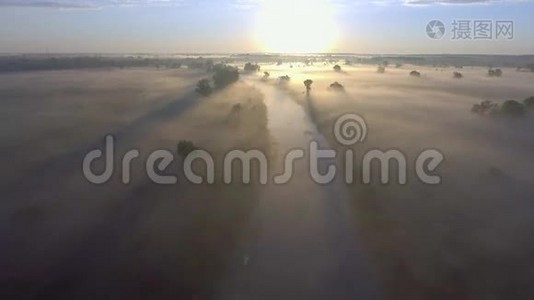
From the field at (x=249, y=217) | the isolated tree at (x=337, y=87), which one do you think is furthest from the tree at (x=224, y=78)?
the field at (x=249, y=217)

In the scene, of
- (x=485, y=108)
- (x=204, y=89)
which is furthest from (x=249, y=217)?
(x=204, y=89)

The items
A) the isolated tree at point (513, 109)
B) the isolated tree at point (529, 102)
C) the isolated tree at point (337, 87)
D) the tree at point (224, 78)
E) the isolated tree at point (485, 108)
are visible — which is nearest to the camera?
the isolated tree at point (513, 109)

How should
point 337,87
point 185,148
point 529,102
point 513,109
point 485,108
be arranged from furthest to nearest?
point 337,87, point 529,102, point 485,108, point 513,109, point 185,148

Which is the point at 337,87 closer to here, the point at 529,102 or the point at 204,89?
the point at 204,89

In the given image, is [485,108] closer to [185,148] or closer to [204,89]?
[204,89]

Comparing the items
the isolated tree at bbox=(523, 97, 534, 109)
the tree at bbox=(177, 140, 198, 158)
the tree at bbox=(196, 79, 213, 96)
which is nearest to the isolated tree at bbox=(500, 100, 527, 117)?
the isolated tree at bbox=(523, 97, 534, 109)

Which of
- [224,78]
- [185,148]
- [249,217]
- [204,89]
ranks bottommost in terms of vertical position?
[249,217]

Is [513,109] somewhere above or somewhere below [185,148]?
above

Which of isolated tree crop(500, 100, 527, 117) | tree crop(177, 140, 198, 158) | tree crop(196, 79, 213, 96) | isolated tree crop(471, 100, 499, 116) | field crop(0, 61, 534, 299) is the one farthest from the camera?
tree crop(196, 79, 213, 96)

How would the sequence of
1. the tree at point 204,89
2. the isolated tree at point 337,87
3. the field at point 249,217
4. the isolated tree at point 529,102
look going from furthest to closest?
1. the isolated tree at point 337,87
2. the tree at point 204,89
3. the isolated tree at point 529,102
4. the field at point 249,217

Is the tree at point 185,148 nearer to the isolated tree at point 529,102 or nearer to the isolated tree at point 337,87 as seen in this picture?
the isolated tree at point 529,102

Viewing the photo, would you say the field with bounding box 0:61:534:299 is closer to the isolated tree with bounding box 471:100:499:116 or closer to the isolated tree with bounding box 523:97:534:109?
the isolated tree with bounding box 471:100:499:116

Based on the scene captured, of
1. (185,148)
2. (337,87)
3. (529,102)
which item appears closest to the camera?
(185,148)

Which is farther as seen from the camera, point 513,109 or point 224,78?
point 224,78
